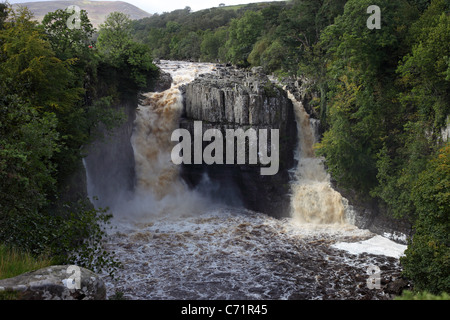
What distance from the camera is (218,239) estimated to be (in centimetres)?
2809

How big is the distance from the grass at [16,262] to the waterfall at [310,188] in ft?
75.1

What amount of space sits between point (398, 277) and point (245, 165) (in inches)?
645

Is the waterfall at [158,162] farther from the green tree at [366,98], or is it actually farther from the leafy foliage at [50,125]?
the green tree at [366,98]

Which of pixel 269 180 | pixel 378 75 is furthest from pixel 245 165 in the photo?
pixel 378 75

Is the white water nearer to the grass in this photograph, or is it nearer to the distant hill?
the grass

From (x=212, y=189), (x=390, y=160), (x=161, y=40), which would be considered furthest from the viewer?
(x=161, y=40)

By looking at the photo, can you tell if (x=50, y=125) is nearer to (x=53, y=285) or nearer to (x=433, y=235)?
(x=53, y=285)

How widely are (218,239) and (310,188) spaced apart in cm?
976

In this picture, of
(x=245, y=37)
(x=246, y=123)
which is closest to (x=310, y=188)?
(x=246, y=123)

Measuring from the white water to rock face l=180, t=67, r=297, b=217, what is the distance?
118 centimetres

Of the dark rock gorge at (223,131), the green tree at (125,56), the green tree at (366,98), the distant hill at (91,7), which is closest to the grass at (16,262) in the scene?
the dark rock gorge at (223,131)

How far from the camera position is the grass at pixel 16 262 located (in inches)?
473

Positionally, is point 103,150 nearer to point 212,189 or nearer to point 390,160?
point 212,189
